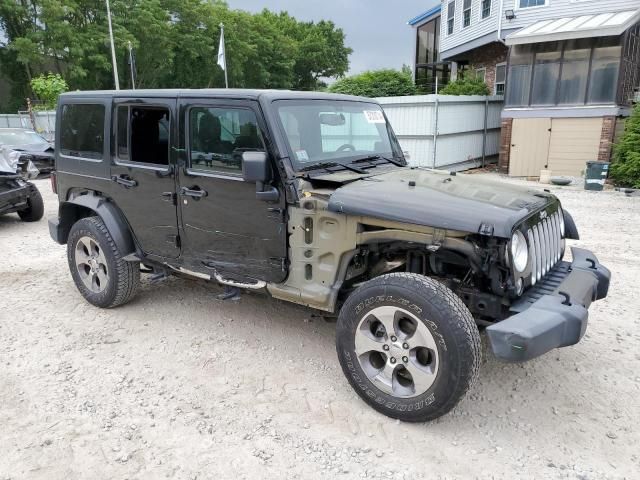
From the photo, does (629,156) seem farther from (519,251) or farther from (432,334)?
(432,334)

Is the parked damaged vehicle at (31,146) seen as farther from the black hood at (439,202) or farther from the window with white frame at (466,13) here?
the window with white frame at (466,13)

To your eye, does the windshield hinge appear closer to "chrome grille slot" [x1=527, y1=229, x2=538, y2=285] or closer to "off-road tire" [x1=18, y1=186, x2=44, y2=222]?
"chrome grille slot" [x1=527, y1=229, x2=538, y2=285]

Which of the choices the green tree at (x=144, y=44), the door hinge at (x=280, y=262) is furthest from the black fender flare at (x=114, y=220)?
the green tree at (x=144, y=44)

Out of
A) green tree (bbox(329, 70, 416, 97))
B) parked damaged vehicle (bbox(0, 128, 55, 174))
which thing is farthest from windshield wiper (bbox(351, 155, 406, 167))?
green tree (bbox(329, 70, 416, 97))

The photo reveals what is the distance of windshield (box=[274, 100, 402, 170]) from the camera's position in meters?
3.65

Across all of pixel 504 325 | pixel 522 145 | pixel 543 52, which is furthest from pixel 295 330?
pixel 543 52

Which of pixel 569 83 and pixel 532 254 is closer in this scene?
pixel 532 254

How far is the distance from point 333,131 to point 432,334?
1884 mm

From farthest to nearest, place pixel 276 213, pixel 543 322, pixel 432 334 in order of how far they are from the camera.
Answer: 1. pixel 276 213
2. pixel 432 334
3. pixel 543 322

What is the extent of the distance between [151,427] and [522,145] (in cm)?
1447

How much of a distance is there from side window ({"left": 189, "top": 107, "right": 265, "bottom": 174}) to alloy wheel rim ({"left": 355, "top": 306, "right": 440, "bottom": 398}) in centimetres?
145

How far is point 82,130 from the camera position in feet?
15.4

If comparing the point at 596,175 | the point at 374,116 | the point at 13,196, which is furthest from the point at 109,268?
the point at 596,175

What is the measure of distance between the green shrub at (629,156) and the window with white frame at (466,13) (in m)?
10.2
